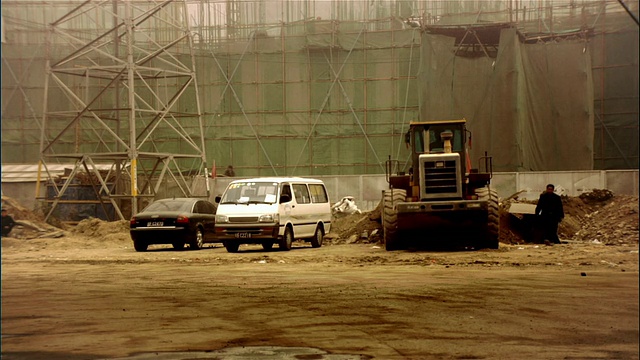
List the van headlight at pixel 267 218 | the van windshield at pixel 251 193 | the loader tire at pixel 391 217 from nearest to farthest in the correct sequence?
the loader tire at pixel 391 217, the van headlight at pixel 267 218, the van windshield at pixel 251 193

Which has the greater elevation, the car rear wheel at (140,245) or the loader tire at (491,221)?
the loader tire at (491,221)

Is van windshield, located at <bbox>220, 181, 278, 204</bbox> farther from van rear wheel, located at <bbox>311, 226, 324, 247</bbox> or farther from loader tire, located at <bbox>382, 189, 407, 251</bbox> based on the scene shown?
loader tire, located at <bbox>382, 189, 407, 251</bbox>

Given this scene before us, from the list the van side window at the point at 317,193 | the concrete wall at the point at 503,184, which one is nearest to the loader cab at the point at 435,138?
Answer: the van side window at the point at 317,193

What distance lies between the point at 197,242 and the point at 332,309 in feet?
41.9

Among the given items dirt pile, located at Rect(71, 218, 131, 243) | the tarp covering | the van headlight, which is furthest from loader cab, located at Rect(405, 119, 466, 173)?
the tarp covering

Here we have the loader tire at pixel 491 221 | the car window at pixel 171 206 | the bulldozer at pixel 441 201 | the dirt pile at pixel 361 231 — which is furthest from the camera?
the dirt pile at pixel 361 231

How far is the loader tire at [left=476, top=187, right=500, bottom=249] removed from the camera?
17.5 m

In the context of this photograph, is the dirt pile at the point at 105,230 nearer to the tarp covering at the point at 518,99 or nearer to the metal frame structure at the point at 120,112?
the metal frame structure at the point at 120,112

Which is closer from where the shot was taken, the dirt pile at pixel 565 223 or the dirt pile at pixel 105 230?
the dirt pile at pixel 565 223

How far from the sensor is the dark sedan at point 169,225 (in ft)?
65.5

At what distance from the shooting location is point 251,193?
63.4 feet

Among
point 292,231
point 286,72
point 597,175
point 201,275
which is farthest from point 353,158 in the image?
point 201,275

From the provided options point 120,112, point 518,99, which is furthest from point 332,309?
point 518,99

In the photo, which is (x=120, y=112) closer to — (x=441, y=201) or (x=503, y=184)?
(x=441, y=201)
